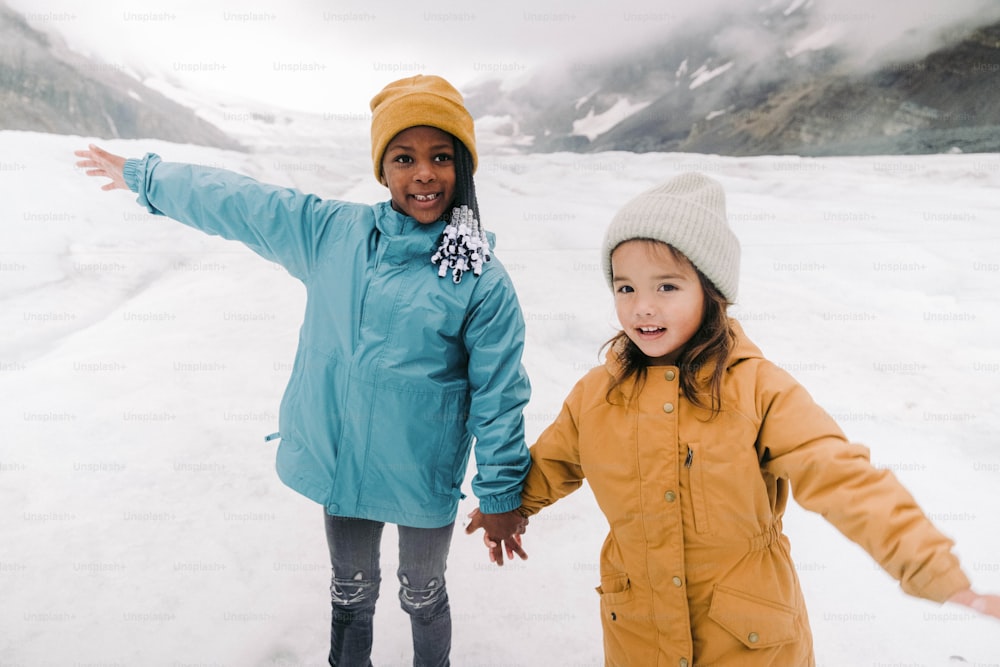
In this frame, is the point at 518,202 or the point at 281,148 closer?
the point at 518,202

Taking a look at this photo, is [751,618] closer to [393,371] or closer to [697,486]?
[697,486]

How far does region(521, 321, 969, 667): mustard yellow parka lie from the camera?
0.86m

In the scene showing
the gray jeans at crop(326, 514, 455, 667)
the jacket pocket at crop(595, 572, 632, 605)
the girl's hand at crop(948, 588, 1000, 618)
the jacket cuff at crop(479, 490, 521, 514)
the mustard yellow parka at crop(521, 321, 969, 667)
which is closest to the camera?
the girl's hand at crop(948, 588, 1000, 618)

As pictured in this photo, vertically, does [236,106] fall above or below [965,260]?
above

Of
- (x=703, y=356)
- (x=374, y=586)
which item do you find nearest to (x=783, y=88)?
(x=703, y=356)

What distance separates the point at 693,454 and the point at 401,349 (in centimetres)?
55

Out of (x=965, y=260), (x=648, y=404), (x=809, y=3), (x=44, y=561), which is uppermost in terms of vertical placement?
(x=809, y=3)

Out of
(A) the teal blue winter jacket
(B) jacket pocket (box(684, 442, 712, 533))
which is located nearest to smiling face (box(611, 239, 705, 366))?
(B) jacket pocket (box(684, 442, 712, 533))

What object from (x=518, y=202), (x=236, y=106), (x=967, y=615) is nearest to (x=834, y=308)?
(x=967, y=615)

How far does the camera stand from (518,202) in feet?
16.5

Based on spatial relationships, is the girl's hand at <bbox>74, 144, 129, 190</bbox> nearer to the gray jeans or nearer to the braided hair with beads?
the braided hair with beads

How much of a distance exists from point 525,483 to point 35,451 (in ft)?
6.50

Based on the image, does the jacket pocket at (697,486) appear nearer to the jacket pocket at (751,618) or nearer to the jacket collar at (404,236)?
the jacket pocket at (751,618)

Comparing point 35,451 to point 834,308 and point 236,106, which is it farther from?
point 236,106
